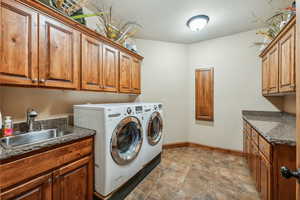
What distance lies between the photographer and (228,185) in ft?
5.96

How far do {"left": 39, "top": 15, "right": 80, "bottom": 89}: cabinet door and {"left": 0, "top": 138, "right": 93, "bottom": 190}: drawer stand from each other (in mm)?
629

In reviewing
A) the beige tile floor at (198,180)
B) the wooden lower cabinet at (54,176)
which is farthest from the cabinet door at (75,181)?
the beige tile floor at (198,180)

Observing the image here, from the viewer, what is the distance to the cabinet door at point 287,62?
1.38 meters

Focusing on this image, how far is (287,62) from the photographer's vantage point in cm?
150

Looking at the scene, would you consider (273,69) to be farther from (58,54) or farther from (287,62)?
(58,54)

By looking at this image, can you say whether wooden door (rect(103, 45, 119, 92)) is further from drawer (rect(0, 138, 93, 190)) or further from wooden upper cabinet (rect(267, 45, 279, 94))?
wooden upper cabinet (rect(267, 45, 279, 94))

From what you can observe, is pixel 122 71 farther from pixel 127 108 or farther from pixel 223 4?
pixel 223 4

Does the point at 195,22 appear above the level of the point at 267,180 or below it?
above

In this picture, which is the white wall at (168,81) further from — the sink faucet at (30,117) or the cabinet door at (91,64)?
the sink faucet at (30,117)

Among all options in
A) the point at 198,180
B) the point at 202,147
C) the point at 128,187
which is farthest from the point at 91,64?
the point at 202,147

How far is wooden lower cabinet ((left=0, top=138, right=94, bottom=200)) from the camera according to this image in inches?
33.8

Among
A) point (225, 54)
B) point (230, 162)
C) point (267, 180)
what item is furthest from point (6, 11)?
point (230, 162)

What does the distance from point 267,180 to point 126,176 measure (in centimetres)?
143

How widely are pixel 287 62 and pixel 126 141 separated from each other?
2.16 metres
